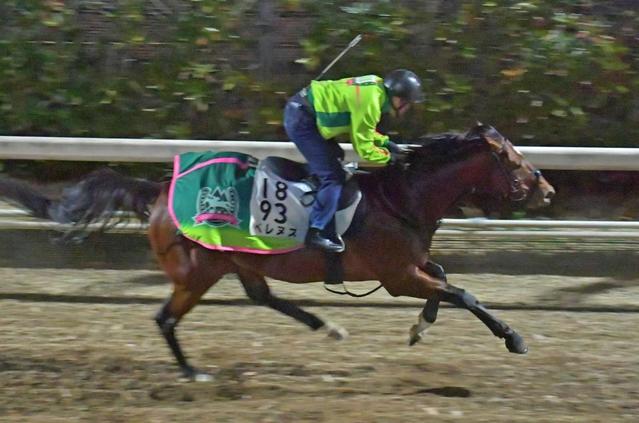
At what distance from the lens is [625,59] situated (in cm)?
816

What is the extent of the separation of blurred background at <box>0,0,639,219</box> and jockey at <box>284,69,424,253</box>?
3.06 m

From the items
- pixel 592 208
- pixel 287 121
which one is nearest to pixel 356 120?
pixel 287 121

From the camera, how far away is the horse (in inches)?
202

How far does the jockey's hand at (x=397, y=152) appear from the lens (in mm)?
5188

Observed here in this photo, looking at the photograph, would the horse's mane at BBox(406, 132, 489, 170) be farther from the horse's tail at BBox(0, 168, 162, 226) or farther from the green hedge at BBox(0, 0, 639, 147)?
the green hedge at BBox(0, 0, 639, 147)

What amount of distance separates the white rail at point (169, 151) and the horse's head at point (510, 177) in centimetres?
181

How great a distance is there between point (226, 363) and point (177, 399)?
65 cm

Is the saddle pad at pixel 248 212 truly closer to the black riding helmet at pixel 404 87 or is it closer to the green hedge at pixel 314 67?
the black riding helmet at pixel 404 87

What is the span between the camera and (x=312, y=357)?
219 inches

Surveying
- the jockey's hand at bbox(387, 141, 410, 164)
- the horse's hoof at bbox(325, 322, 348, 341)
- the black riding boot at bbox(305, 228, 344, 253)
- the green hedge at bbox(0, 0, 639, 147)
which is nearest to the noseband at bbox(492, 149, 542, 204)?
the jockey's hand at bbox(387, 141, 410, 164)

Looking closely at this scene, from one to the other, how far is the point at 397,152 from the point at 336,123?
17.9 inches

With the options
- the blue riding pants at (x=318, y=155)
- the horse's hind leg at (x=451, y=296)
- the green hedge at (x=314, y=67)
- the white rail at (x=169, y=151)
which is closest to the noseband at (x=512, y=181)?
the horse's hind leg at (x=451, y=296)

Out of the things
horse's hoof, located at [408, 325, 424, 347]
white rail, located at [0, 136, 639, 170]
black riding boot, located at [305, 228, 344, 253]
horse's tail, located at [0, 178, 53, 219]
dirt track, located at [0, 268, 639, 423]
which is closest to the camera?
dirt track, located at [0, 268, 639, 423]

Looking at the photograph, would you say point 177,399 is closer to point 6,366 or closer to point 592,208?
point 6,366
